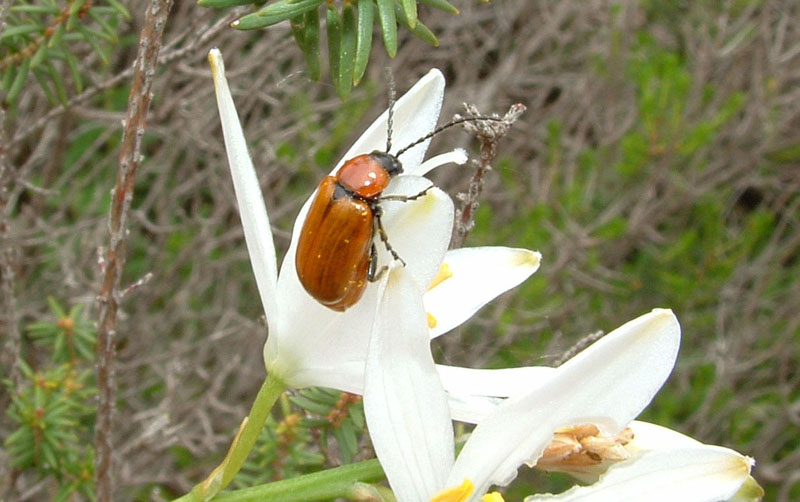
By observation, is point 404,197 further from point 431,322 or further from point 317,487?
point 317,487

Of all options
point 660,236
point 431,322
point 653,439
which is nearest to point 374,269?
point 431,322

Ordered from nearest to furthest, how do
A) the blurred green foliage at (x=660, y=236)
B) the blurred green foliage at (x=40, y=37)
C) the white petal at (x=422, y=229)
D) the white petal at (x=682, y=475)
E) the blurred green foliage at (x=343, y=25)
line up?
the white petal at (x=682, y=475) → the white petal at (x=422, y=229) → the blurred green foliage at (x=343, y=25) → the blurred green foliage at (x=40, y=37) → the blurred green foliage at (x=660, y=236)

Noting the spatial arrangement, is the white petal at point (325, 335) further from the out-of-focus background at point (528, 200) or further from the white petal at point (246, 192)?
the out-of-focus background at point (528, 200)

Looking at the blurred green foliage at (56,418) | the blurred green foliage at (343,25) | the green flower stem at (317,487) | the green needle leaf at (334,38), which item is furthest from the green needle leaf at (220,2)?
the blurred green foliage at (56,418)

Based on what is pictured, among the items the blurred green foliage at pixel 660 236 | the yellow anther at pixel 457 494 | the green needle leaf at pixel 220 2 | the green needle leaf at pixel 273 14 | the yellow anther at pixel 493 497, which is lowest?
the blurred green foliage at pixel 660 236

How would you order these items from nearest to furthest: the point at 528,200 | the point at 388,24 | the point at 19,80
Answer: the point at 388,24 < the point at 19,80 < the point at 528,200

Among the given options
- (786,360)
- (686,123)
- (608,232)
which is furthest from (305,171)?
(786,360)
